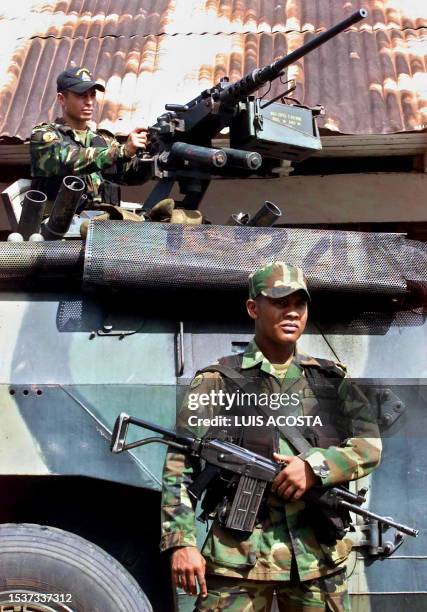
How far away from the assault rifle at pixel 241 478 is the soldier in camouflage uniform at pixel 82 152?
1.71 metres

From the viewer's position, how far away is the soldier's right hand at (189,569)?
309 centimetres

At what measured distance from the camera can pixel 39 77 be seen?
7.78 meters

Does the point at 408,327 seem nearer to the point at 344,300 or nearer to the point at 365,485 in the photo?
the point at 344,300

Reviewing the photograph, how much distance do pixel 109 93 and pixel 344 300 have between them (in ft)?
13.6

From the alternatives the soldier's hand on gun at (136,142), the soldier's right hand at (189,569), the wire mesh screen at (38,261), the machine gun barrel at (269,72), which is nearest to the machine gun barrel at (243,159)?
the machine gun barrel at (269,72)

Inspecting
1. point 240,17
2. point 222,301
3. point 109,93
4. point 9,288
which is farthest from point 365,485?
point 240,17

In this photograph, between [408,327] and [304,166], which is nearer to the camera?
[408,327]

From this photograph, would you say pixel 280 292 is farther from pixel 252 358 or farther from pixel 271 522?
pixel 271 522

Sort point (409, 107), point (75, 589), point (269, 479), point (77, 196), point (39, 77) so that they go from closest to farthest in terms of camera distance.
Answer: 1. point (269, 479)
2. point (75, 589)
3. point (77, 196)
4. point (409, 107)
5. point (39, 77)

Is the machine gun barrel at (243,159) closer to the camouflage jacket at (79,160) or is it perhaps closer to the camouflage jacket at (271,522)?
the camouflage jacket at (79,160)

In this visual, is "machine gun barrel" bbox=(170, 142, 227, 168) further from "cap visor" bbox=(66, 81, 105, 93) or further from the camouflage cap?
the camouflage cap

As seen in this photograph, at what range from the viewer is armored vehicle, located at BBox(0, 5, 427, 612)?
3.71 metres

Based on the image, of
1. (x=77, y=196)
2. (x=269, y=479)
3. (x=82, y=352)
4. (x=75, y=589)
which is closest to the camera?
(x=269, y=479)

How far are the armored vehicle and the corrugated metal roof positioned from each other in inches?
130
